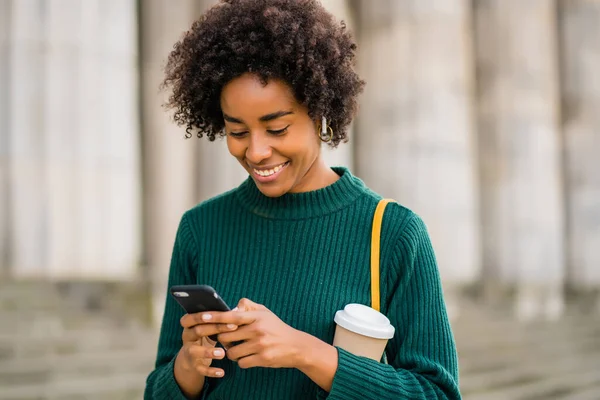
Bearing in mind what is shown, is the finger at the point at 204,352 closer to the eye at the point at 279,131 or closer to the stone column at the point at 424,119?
the eye at the point at 279,131

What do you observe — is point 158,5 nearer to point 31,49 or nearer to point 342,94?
point 31,49

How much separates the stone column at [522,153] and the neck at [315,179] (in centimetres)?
1613

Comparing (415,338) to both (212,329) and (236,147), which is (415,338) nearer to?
(212,329)

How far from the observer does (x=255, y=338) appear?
1.79 metres

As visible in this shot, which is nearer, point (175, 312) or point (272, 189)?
point (272, 189)

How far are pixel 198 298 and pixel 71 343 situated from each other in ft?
22.6

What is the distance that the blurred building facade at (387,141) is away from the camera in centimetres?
963

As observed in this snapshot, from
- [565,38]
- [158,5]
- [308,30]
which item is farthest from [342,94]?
[565,38]

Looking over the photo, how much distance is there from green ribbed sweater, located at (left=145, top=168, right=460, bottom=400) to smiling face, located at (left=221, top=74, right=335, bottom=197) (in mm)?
142

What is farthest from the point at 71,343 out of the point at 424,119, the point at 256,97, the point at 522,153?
the point at 522,153

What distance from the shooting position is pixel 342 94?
2172 millimetres

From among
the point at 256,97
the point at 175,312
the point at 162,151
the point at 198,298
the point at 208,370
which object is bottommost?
the point at 208,370

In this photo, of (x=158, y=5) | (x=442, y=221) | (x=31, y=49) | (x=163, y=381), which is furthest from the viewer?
(x=442, y=221)

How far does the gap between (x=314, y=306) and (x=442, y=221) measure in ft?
43.0
